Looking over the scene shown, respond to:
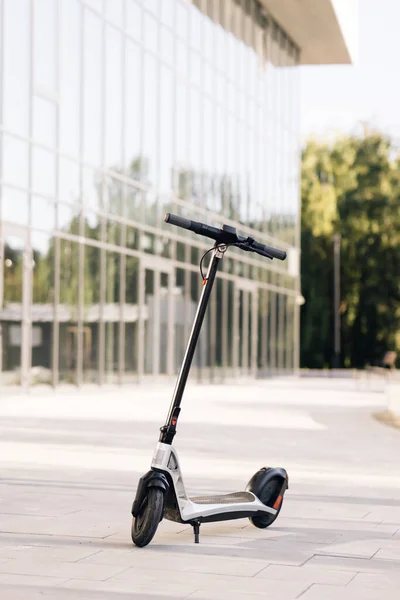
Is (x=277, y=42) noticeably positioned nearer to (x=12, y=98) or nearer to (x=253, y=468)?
(x=12, y=98)

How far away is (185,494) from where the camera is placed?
652cm

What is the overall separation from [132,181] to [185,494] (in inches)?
882

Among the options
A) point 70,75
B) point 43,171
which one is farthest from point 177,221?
point 70,75

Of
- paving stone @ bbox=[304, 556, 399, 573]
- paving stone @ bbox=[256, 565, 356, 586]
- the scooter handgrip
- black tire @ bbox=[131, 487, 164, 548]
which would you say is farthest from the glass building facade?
paving stone @ bbox=[256, 565, 356, 586]

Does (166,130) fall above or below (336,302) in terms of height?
above

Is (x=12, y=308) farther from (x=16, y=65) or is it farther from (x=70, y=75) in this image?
(x=70, y=75)

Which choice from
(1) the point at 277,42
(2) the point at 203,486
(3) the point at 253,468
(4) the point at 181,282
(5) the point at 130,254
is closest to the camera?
(2) the point at 203,486

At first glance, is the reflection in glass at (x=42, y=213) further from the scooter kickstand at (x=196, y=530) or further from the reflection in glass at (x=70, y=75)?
the scooter kickstand at (x=196, y=530)

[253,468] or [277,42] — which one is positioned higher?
[277,42]

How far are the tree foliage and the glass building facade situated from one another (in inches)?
792

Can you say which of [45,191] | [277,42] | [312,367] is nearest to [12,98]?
[45,191]

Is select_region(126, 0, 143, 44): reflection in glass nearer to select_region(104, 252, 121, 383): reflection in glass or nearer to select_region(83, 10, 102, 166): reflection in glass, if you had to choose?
select_region(83, 10, 102, 166): reflection in glass

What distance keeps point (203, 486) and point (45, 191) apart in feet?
50.1

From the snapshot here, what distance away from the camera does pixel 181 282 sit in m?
32.1
